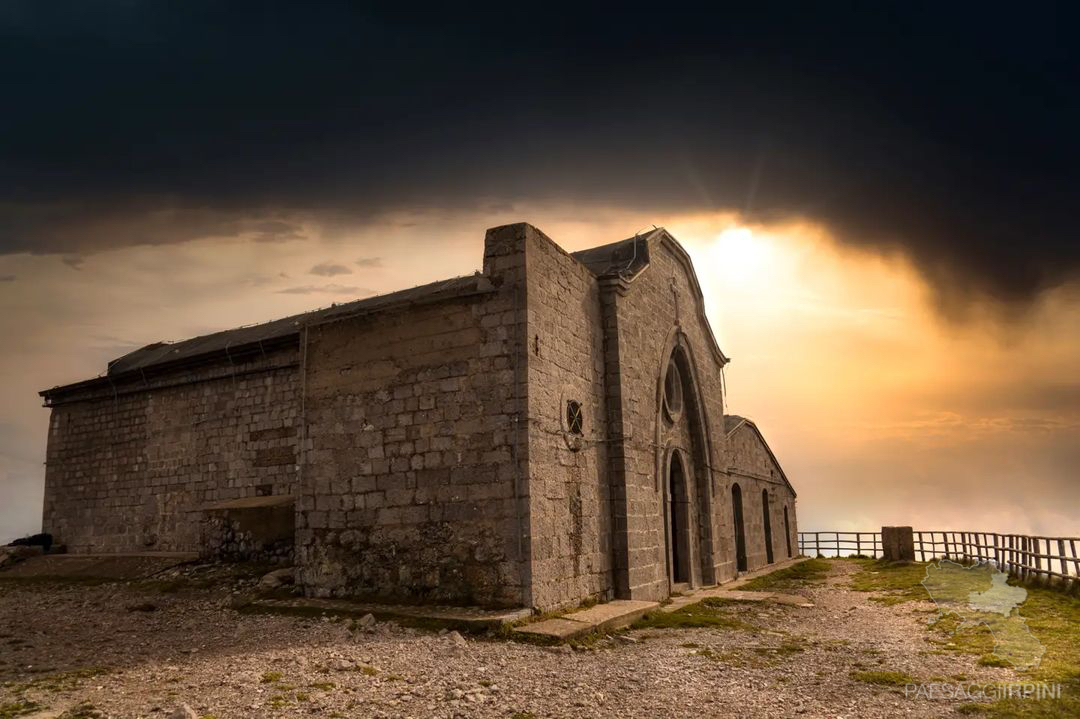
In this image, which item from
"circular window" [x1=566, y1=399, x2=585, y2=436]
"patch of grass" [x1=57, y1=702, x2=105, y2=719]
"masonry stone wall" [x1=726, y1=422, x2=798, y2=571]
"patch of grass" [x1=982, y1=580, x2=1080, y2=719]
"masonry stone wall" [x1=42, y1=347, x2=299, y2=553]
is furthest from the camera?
"masonry stone wall" [x1=726, y1=422, x2=798, y2=571]

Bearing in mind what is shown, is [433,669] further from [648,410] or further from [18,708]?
[648,410]

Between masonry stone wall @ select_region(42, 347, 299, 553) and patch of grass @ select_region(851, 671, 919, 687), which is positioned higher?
masonry stone wall @ select_region(42, 347, 299, 553)

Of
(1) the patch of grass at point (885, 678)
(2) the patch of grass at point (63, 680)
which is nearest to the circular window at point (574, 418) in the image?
(1) the patch of grass at point (885, 678)

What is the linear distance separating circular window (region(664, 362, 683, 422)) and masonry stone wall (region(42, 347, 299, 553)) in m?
7.98

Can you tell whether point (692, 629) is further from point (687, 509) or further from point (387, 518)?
point (687, 509)

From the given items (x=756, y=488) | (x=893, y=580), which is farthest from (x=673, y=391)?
(x=756, y=488)

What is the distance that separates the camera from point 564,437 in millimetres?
10195

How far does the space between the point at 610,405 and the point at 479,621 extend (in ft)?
15.3

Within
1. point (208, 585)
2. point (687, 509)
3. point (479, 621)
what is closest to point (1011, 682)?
point (479, 621)

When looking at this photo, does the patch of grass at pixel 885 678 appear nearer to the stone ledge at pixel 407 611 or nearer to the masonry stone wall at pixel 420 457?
the stone ledge at pixel 407 611

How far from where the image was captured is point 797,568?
21.7m

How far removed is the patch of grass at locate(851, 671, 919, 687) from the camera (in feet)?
21.2

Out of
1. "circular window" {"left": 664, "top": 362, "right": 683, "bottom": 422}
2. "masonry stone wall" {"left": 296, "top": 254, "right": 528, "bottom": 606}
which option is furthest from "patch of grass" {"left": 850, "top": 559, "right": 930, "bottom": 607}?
"masonry stone wall" {"left": 296, "top": 254, "right": 528, "bottom": 606}

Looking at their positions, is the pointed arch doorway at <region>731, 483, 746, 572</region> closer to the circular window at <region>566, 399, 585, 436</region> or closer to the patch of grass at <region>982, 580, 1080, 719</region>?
the patch of grass at <region>982, 580, 1080, 719</region>
